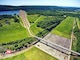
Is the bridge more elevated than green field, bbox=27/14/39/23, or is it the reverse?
green field, bbox=27/14/39/23

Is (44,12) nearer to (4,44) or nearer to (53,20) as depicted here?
(53,20)

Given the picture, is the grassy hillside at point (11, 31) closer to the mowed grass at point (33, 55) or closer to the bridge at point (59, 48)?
the bridge at point (59, 48)

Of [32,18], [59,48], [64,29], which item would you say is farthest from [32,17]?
[59,48]

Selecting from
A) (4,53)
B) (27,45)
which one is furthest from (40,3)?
(4,53)

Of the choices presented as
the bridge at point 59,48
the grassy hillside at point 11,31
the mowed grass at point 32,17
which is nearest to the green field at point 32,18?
the mowed grass at point 32,17

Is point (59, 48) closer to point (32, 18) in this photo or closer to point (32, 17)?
point (32, 18)

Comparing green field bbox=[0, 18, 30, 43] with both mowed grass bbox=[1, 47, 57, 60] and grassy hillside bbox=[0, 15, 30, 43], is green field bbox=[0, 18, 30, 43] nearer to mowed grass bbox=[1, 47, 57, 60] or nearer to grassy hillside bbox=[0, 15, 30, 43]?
Answer: grassy hillside bbox=[0, 15, 30, 43]

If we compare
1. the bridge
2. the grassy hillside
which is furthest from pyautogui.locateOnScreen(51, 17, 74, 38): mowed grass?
the grassy hillside
